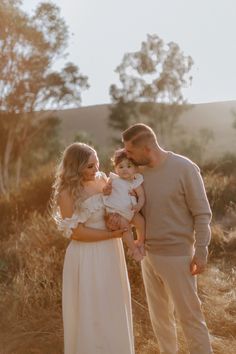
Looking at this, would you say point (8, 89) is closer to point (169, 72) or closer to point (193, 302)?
point (169, 72)

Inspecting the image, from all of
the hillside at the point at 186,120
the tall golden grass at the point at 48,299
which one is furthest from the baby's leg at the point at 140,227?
the hillside at the point at 186,120

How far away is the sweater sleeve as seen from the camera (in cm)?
439

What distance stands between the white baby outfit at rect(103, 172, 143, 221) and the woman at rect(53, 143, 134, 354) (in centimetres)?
8

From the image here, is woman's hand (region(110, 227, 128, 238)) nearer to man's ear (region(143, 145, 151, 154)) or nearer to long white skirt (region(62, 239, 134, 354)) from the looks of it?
long white skirt (region(62, 239, 134, 354))

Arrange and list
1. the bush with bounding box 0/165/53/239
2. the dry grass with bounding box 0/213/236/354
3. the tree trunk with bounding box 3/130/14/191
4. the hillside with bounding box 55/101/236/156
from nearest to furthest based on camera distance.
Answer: the dry grass with bounding box 0/213/236/354, the bush with bounding box 0/165/53/239, the tree trunk with bounding box 3/130/14/191, the hillside with bounding box 55/101/236/156

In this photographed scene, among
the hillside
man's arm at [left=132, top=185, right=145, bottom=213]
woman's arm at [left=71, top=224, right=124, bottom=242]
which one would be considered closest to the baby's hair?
man's arm at [left=132, top=185, right=145, bottom=213]

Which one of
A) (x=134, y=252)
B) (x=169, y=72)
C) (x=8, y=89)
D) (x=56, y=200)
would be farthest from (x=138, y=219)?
(x=169, y=72)

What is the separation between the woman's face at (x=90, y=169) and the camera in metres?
4.38

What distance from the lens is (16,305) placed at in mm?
6766

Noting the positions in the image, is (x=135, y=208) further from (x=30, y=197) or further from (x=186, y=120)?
(x=186, y=120)

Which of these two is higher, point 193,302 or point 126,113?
point 126,113

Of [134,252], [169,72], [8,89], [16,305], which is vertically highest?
[169,72]

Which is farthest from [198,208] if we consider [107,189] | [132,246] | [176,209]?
[107,189]

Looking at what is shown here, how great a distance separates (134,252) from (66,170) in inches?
27.8
